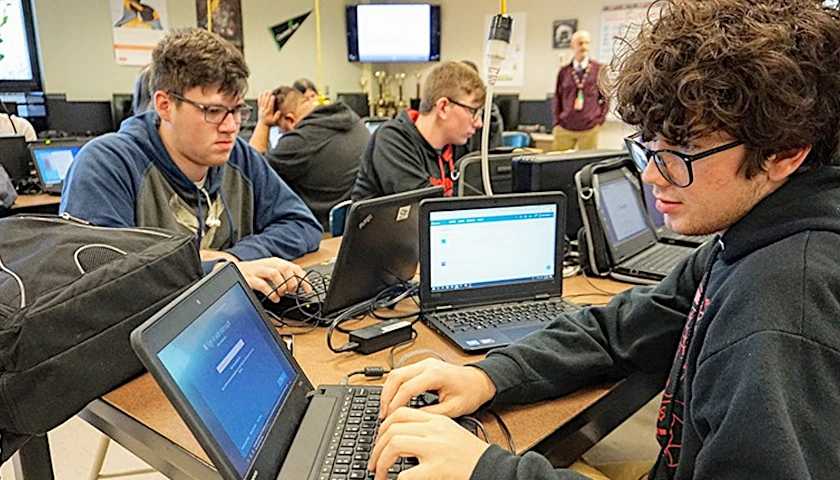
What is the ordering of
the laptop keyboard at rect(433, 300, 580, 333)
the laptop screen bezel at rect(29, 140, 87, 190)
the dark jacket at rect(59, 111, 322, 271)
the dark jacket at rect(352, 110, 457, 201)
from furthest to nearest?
the laptop screen bezel at rect(29, 140, 87, 190), the dark jacket at rect(352, 110, 457, 201), the dark jacket at rect(59, 111, 322, 271), the laptop keyboard at rect(433, 300, 580, 333)

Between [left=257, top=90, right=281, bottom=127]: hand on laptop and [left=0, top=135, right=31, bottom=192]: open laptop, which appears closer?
[left=0, top=135, right=31, bottom=192]: open laptop

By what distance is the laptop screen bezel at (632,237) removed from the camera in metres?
1.73

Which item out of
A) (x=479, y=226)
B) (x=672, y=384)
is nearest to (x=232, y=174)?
(x=479, y=226)

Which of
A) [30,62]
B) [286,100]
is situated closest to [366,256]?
[286,100]

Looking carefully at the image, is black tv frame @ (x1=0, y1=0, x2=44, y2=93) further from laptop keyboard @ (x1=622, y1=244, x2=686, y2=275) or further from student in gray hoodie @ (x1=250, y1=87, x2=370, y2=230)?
laptop keyboard @ (x1=622, y1=244, x2=686, y2=275)

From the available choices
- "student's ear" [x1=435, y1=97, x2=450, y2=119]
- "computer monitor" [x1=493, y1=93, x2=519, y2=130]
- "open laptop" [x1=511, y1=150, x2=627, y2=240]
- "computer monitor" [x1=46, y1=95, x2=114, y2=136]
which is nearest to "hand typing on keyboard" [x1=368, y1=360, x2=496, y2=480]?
"open laptop" [x1=511, y1=150, x2=627, y2=240]

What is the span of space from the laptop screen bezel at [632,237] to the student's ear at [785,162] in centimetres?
95

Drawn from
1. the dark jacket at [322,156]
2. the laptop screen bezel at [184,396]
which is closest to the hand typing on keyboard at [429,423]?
the laptop screen bezel at [184,396]

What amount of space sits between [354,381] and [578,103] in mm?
5140

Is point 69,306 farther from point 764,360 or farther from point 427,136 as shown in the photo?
point 427,136

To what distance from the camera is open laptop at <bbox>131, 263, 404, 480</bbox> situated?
0.71 m

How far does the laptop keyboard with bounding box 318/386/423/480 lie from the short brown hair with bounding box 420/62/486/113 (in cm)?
164

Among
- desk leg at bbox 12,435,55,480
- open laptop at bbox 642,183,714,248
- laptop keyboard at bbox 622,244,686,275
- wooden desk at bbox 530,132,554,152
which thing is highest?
open laptop at bbox 642,183,714,248

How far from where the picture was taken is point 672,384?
918 mm
